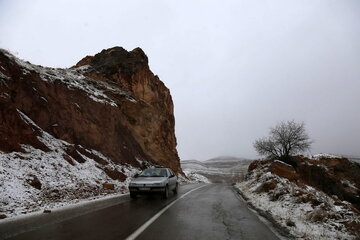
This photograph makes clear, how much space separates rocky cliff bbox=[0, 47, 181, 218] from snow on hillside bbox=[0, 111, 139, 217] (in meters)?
0.09

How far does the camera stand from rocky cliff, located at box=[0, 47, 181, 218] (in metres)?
15.4

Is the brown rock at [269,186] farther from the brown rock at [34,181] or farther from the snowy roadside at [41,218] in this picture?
the brown rock at [34,181]

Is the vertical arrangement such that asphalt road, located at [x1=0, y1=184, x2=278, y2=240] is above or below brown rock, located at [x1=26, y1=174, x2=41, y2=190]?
below

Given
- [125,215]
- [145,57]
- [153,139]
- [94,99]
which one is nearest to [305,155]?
[153,139]

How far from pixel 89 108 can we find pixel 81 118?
2183 mm

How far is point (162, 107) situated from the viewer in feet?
153

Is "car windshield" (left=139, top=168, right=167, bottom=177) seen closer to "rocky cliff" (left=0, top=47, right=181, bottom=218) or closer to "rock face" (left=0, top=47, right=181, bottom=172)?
"rocky cliff" (left=0, top=47, right=181, bottom=218)

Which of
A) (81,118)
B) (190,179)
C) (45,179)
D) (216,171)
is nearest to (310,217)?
(45,179)

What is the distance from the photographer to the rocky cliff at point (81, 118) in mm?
15367

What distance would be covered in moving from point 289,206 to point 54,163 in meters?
11.2

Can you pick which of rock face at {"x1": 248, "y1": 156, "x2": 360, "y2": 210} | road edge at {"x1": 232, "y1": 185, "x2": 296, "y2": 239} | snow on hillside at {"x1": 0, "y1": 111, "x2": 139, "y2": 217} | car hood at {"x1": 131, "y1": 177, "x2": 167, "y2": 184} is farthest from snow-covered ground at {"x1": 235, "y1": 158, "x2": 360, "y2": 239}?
rock face at {"x1": 248, "y1": 156, "x2": 360, "y2": 210}

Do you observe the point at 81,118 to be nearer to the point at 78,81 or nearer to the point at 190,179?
the point at 78,81

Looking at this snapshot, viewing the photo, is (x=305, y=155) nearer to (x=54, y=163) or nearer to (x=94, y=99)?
(x=94, y=99)

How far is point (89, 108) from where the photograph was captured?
24.7 m
